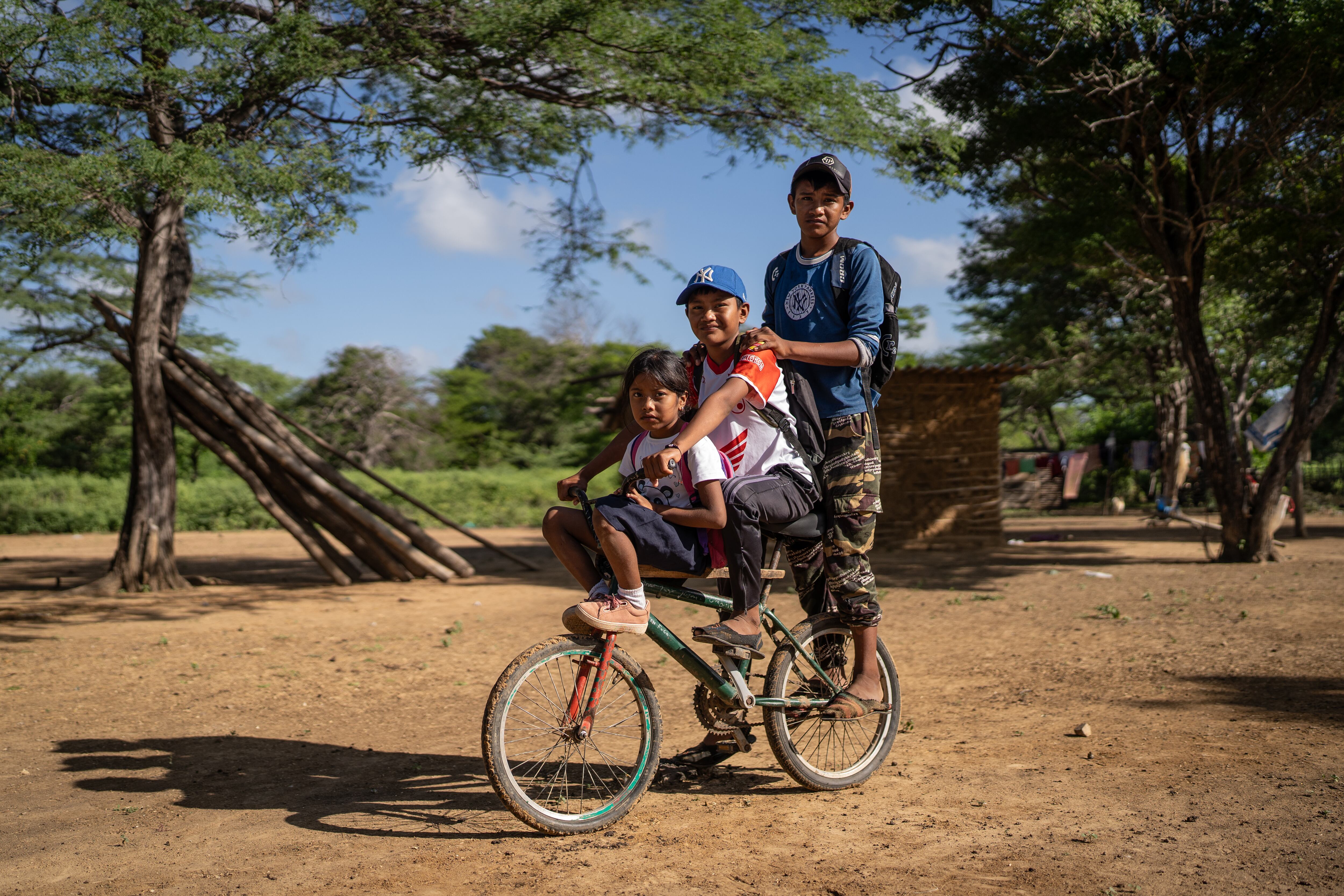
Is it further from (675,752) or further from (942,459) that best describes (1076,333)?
(675,752)

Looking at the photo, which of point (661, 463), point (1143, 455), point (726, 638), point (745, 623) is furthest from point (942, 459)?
point (1143, 455)

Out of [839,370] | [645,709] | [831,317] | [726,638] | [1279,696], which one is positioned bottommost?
[1279,696]

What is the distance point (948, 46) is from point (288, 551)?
13.2 m

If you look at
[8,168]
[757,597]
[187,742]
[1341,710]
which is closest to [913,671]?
[1341,710]

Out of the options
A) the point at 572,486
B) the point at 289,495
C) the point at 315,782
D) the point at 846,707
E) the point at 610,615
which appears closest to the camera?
the point at 610,615

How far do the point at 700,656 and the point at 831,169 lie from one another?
1.78 m

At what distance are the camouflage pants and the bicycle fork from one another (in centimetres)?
87

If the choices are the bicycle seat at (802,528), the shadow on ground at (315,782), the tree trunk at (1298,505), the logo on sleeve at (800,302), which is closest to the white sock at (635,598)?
the bicycle seat at (802,528)

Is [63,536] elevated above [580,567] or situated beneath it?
situated beneath

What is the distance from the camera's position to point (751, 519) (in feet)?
10.8

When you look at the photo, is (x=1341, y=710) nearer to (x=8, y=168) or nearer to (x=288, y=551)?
(x=8, y=168)

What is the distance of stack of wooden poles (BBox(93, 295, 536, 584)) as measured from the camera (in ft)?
36.2

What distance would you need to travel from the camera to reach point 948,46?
11266mm

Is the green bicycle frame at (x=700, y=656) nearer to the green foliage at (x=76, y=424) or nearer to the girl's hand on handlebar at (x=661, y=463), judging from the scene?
the girl's hand on handlebar at (x=661, y=463)
